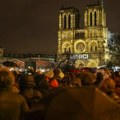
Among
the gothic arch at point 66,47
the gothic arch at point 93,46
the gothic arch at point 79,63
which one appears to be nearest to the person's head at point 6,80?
the gothic arch at point 93,46

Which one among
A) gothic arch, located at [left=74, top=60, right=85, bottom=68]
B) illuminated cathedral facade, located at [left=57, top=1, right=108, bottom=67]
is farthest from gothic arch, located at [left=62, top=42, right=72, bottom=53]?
gothic arch, located at [left=74, top=60, right=85, bottom=68]

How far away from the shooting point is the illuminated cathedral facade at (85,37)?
94.8m

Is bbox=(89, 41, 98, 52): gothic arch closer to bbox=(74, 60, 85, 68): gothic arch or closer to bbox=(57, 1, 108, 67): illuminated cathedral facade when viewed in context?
bbox=(57, 1, 108, 67): illuminated cathedral facade

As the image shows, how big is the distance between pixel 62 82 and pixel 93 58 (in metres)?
86.2

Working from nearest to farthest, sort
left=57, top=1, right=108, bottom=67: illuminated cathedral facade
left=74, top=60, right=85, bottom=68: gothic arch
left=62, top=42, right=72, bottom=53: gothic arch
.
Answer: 1. left=57, top=1, right=108, bottom=67: illuminated cathedral facade
2. left=74, top=60, right=85, bottom=68: gothic arch
3. left=62, top=42, right=72, bottom=53: gothic arch

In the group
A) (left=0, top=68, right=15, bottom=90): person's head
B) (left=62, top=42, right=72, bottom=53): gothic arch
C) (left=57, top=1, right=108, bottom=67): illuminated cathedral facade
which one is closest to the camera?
(left=0, top=68, right=15, bottom=90): person's head

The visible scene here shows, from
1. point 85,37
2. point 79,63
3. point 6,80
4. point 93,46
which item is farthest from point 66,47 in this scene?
point 6,80

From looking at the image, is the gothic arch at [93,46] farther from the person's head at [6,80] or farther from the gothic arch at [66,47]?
the person's head at [6,80]

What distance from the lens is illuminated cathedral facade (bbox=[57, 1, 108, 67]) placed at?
94812 millimetres

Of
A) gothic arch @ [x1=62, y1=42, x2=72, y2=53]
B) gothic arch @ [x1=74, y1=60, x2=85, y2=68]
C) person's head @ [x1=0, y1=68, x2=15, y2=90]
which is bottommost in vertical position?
person's head @ [x1=0, y1=68, x2=15, y2=90]

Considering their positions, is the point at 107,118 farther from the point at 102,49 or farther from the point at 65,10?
the point at 65,10

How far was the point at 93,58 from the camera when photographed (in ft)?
310

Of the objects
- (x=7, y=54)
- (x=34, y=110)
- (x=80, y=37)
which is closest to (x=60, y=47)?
(x=80, y=37)

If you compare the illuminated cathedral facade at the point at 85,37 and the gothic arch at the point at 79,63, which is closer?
the illuminated cathedral facade at the point at 85,37
